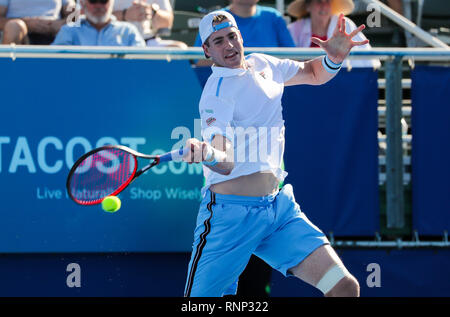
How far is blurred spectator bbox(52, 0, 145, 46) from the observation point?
6441mm

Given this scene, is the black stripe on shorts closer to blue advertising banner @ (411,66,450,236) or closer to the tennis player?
the tennis player

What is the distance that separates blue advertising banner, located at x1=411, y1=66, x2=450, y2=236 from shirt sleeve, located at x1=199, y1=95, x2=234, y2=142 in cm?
210

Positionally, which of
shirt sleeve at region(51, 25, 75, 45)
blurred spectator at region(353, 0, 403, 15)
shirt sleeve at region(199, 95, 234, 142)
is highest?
blurred spectator at region(353, 0, 403, 15)

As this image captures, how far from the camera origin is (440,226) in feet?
19.6

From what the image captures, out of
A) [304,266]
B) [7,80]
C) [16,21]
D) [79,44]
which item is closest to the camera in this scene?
[304,266]

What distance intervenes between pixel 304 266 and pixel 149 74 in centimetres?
207

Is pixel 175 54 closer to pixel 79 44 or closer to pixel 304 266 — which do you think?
pixel 79 44

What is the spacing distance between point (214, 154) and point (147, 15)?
11.6ft

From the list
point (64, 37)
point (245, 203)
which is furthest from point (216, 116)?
point (64, 37)

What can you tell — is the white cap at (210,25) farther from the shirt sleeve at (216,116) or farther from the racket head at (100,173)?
the racket head at (100,173)

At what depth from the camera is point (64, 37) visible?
6.43m

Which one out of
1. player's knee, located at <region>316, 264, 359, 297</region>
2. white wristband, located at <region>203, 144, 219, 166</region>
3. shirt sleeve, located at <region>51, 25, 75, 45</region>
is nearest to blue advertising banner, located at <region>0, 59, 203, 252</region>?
shirt sleeve, located at <region>51, 25, 75, 45</region>

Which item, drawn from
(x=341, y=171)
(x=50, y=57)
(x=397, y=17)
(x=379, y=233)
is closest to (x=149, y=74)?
(x=50, y=57)

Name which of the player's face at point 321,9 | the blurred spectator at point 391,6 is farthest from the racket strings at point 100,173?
the blurred spectator at point 391,6
